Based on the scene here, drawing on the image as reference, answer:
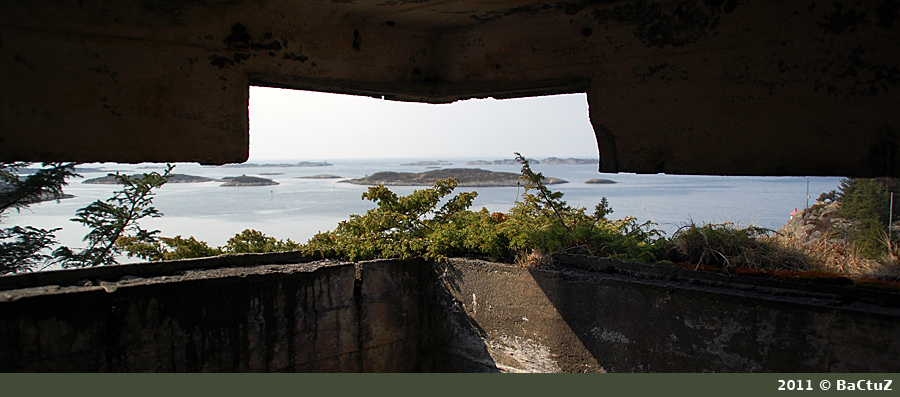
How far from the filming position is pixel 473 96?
3777 millimetres

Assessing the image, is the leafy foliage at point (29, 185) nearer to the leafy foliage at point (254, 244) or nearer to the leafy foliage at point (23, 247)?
the leafy foliage at point (23, 247)

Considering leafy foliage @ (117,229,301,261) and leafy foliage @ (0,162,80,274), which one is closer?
leafy foliage @ (117,229,301,261)

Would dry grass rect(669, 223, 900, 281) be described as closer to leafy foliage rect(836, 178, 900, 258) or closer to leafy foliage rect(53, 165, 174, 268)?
leafy foliage rect(836, 178, 900, 258)

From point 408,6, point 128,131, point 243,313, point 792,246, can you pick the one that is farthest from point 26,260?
point 792,246

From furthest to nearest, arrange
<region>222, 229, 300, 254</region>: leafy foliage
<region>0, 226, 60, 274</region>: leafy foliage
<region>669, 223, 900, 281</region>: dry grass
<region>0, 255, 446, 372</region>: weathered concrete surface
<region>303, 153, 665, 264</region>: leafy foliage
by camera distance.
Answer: <region>0, 226, 60, 274</region>: leafy foliage, <region>222, 229, 300, 254</region>: leafy foliage, <region>303, 153, 665, 264</region>: leafy foliage, <region>669, 223, 900, 281</region>: dry grass, <region>0, 255, 446, 372</region>: weathered concrete surface

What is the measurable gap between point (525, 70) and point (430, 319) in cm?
282

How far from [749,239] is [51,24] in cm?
503

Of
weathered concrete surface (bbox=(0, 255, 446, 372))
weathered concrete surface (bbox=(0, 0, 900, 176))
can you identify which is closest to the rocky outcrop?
weathered concrete surface (bbox=(0, 0, 900, 176))

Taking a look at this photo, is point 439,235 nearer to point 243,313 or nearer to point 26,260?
point 243,313

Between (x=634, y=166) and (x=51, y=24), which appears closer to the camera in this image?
(x=51, y=24)

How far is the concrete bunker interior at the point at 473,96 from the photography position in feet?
8.44

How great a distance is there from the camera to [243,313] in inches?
174

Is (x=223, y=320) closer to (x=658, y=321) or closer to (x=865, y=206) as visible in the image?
(x=658, y=321)

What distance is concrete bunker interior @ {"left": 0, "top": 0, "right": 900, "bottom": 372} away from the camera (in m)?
2.57
